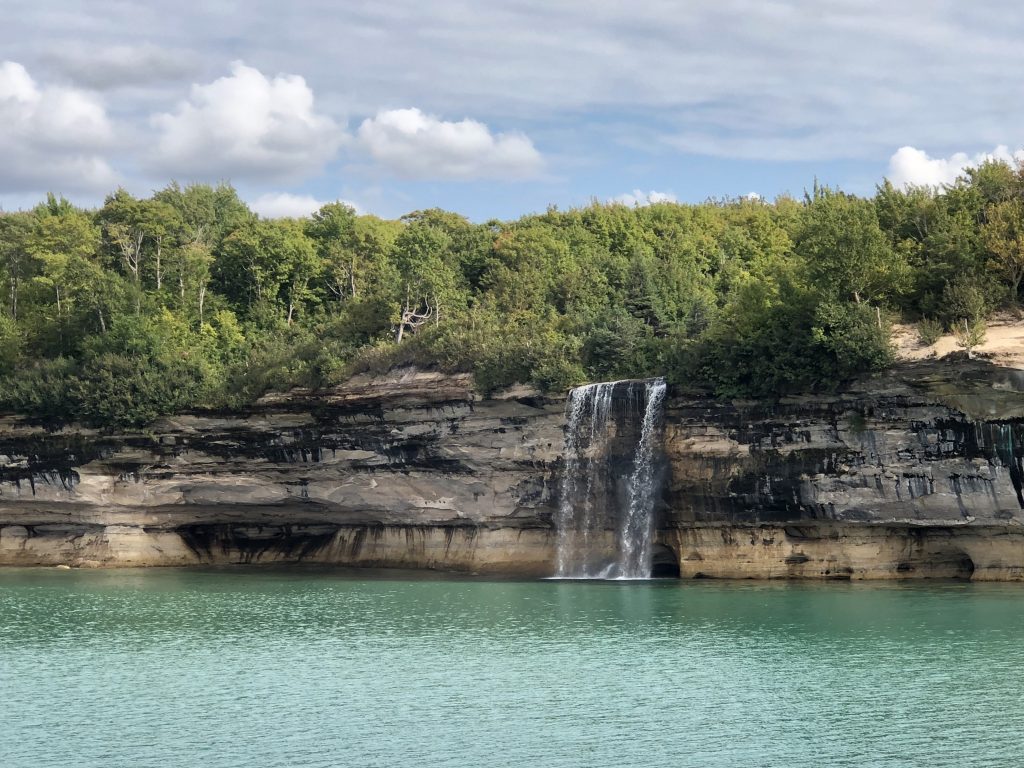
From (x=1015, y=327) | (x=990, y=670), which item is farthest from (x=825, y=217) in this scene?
(x=990, y=670)

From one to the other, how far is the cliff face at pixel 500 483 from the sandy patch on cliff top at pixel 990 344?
573mm

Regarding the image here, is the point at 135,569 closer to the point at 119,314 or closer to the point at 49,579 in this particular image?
the point at 49,579

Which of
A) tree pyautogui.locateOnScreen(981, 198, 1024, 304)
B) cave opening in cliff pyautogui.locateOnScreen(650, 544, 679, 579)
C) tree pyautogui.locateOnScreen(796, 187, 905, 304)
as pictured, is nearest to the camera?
tree pyautogui.locateOnScreen(981, 198, 1024, 304)

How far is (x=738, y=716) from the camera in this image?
25828 millimetres

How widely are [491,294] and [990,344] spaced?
27.4 m

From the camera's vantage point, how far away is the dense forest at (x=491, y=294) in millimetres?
46219

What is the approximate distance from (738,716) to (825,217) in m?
25.7

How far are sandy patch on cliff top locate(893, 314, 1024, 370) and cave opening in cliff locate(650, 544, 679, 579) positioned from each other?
1192 centimetres

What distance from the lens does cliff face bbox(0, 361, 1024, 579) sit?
43.1 m

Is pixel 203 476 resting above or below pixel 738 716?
above

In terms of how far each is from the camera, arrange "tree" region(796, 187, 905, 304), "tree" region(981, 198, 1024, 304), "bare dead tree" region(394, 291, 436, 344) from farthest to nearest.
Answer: "bare dead tree" region(394, 291, 436, 344)
"tree" region(796, 187, 905, 304)
"tree" region(981, 198, 1024, 304)

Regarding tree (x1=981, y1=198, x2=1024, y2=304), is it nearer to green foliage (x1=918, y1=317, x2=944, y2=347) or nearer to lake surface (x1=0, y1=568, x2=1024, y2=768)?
green foliage (x1=918, y1=317, x2=944, y2=347)

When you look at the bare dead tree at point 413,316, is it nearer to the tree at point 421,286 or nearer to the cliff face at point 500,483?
the tree at point 421,286

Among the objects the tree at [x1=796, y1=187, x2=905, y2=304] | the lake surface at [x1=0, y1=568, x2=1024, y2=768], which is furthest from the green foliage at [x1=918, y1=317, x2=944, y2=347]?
the lake surface at [x1=0, y1=568, x2=1024, y2=768]
